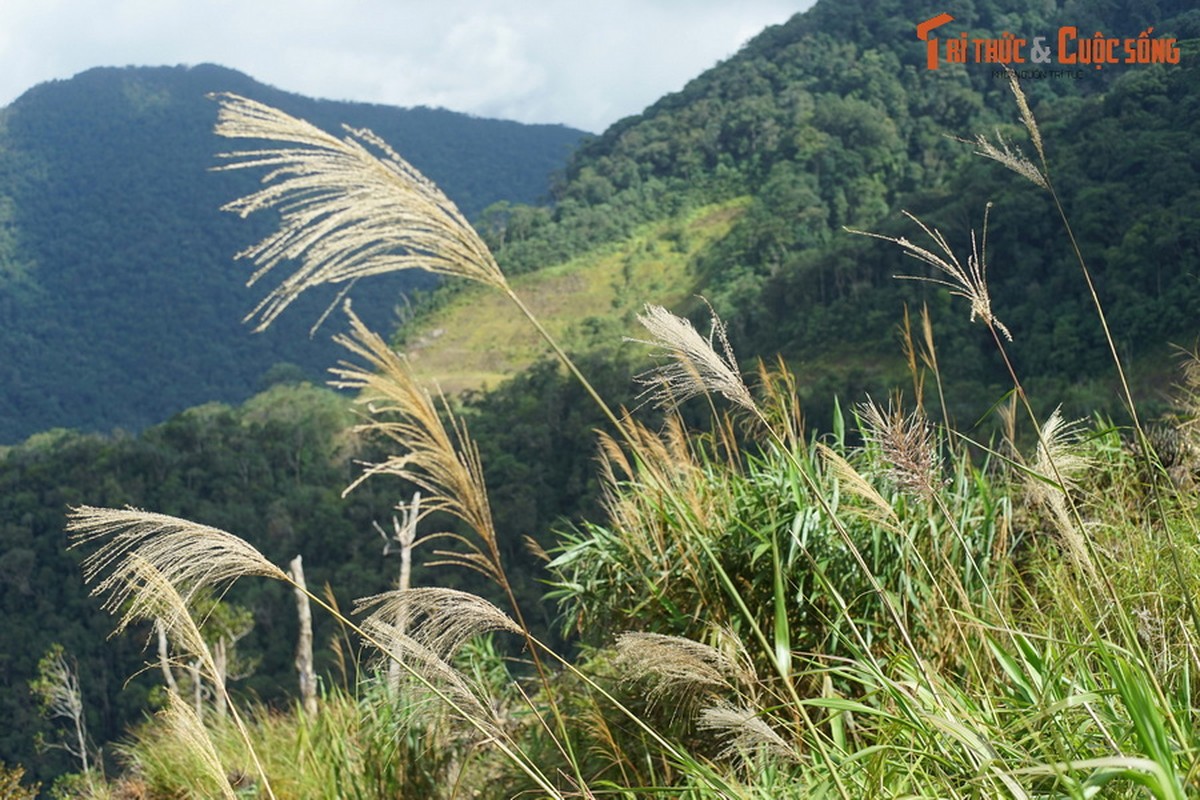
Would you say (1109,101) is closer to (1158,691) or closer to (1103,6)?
(1103,6)

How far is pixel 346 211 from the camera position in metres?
1.42

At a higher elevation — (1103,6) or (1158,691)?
(1103,6)

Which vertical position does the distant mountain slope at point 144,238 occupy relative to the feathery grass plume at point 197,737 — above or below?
above

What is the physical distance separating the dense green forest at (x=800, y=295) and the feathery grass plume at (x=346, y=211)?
10.4m

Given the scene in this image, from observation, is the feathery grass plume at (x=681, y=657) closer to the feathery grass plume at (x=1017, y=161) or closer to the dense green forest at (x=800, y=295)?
the feathery grass plume at (x=1017, y=161)

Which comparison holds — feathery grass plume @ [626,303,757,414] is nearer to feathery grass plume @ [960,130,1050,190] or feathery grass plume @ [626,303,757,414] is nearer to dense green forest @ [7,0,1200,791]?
feathery grass plume @ [960,130,1050,190]

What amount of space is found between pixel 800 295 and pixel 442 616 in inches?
1372

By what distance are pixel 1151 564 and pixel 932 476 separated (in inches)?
31.8

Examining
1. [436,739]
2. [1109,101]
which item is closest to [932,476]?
[436,739]

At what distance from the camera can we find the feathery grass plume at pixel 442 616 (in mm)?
1552

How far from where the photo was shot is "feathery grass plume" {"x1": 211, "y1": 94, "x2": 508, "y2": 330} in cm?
140

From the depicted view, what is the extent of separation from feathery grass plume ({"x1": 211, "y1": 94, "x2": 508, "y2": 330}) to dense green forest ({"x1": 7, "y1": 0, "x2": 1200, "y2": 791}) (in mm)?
10449

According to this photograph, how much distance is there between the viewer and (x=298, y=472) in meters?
35.8

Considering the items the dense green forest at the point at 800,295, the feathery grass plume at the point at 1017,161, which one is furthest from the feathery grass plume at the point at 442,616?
the dense green forest at the point at 800,295
